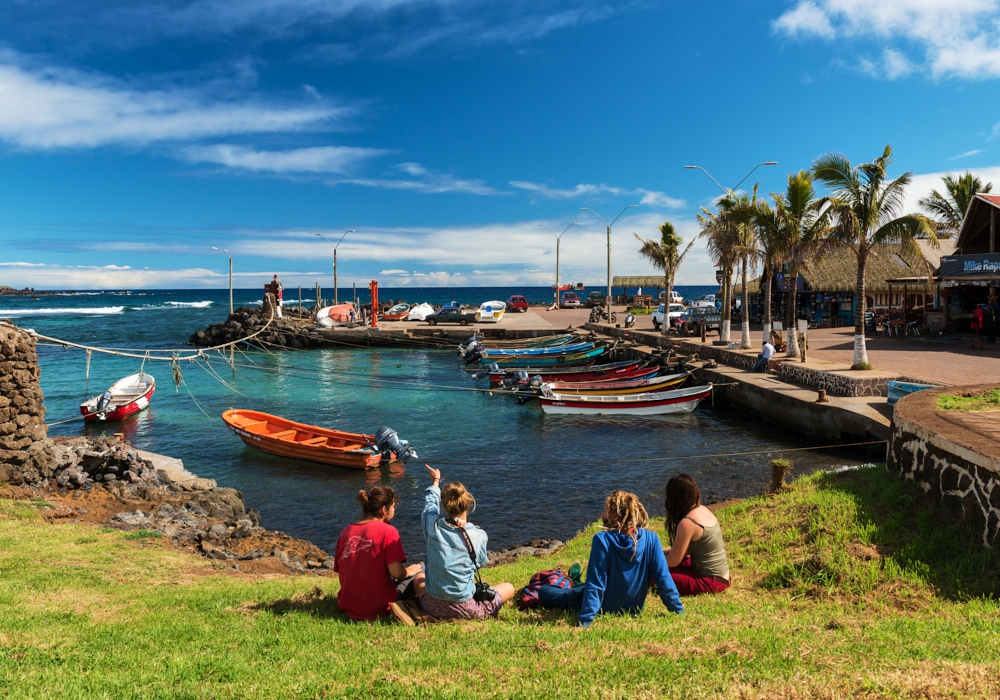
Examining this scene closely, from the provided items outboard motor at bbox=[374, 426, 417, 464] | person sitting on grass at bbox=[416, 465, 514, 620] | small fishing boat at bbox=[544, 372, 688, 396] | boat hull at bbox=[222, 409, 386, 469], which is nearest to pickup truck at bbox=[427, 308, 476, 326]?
small fishing boat at bbox=[544, 372, 688, 396]

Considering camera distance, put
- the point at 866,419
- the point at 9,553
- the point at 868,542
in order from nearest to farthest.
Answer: the point at 868,542 → the point at 9,553 → the point at 866,419

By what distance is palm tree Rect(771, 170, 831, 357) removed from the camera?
23.9m

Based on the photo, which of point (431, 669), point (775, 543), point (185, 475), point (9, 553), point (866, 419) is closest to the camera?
point (431, 669)

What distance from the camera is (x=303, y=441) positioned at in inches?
768

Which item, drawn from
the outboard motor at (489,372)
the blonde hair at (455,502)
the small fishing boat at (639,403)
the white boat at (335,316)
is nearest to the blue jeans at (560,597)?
the blonde hair at (455,502)

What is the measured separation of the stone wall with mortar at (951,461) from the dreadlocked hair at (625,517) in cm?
387

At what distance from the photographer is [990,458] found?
6.42 meters

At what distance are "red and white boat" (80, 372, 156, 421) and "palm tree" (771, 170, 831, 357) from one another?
26555 millimetres

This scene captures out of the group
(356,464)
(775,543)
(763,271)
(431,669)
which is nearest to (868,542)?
(775,543)

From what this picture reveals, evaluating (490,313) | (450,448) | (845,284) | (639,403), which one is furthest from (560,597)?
(490,313)

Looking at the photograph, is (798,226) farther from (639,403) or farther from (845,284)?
(845,284)

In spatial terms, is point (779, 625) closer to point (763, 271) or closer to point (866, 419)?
point (866, 419)

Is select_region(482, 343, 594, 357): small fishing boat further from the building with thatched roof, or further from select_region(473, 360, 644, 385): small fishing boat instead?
the building with thatched roof

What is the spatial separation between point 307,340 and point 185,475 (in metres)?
38.7
